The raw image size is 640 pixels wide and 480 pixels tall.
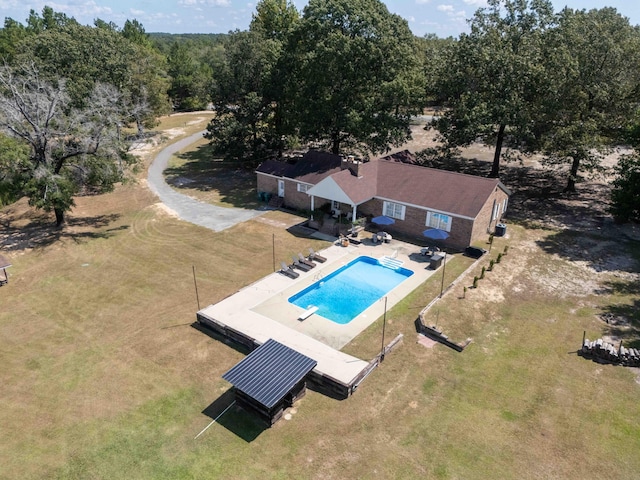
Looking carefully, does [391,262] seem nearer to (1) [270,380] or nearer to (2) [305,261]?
(2) [305,261]

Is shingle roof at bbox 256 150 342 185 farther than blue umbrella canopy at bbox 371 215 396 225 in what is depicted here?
Yes

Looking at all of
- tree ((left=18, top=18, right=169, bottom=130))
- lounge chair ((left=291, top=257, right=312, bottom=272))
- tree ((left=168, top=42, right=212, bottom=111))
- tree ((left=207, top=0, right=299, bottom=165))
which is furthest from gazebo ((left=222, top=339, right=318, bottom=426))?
tree ((left=168, top=42, right=212, bottom=111))

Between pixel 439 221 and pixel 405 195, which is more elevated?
pixel 405 195

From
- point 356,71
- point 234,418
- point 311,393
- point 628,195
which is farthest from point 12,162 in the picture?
point 628,195

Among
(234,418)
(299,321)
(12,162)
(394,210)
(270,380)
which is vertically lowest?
(234,418)

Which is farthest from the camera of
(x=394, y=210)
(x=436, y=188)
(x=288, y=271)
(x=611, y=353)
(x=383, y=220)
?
(x=394, y=210)

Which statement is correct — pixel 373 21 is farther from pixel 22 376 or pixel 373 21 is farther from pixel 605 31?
pixel 22 376

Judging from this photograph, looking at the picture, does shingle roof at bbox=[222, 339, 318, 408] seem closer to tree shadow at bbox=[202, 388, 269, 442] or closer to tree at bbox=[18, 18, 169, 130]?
tree shadow at bbox=[202, 388, 269, 442]
